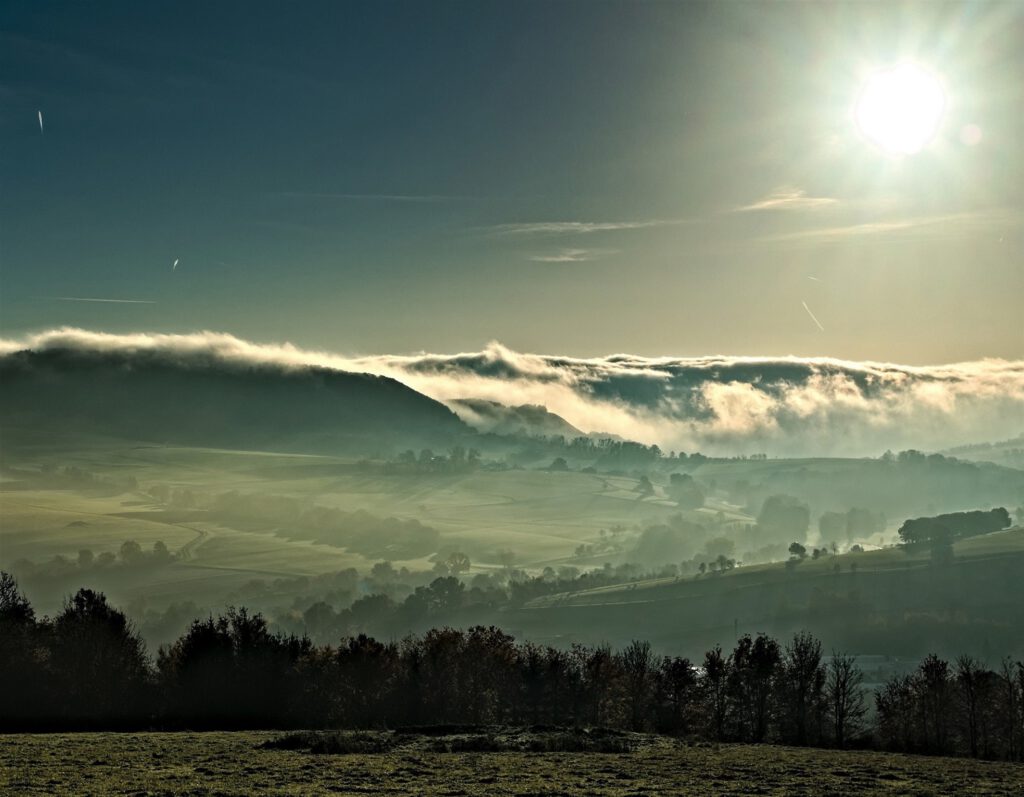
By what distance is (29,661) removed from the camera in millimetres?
105375

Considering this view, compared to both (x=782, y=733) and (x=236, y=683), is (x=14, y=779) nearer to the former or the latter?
(x=236, y=683)

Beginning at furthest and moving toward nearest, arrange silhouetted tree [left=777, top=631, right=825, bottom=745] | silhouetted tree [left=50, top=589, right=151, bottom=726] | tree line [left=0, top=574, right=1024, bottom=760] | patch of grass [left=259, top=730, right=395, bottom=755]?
silhouetted tree [left=777, top=631, right=825, bottom=745] < tree line [left=0, top=574, right=1024, bottom=760] < silhouetted tree [left=50, top=589, right=151, bottom=726] < patch of grass [left=259, top=730, right=395, bottom=755]

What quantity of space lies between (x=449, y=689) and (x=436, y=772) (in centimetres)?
6362

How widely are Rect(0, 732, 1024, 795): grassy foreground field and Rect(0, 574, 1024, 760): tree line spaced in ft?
111

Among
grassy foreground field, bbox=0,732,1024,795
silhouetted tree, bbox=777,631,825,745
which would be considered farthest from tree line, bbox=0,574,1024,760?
grassy foreground field, bbox=0,732,1024,795

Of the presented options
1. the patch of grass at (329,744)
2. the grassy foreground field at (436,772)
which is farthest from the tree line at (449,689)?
the grassy foreground field at (436,772)

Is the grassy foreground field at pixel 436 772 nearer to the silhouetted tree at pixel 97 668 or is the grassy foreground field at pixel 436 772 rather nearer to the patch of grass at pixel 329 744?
the patch of grass at pixel 329 744

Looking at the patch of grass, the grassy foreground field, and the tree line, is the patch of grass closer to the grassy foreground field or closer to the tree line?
the grassy foreground field

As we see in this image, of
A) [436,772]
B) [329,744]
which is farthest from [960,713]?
[329,744]

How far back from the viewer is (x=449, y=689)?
4779 inches

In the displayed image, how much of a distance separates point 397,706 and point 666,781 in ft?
215

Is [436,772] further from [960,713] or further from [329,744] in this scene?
[960,713]

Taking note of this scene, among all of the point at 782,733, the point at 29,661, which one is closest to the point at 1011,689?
the point at 782,733

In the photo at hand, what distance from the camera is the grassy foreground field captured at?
50656mm
